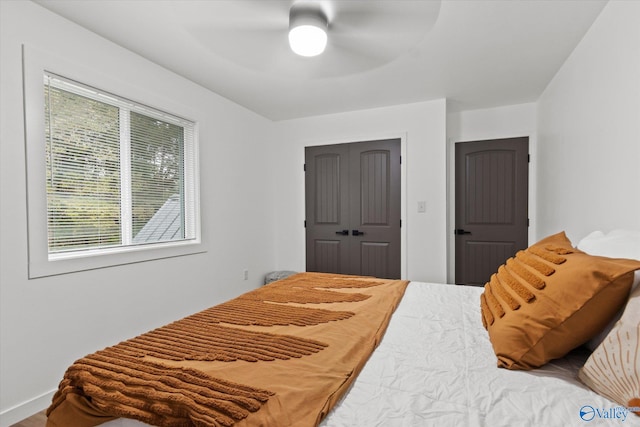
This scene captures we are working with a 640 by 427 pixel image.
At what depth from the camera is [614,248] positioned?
1.26m

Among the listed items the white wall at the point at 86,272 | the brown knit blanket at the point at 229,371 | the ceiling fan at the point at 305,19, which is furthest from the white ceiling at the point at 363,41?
the brown knit blanket at the point at 229,371

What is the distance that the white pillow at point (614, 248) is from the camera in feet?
3.06

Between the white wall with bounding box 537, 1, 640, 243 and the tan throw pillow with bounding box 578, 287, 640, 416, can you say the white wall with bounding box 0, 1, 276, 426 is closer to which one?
the tan throw pillow with bounding box 578, 287, 640, 416

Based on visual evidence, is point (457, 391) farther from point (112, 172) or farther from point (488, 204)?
point (488, 204)

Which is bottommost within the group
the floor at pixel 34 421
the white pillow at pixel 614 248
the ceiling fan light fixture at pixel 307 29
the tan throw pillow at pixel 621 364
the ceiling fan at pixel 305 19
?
the floor at pixel 34 421

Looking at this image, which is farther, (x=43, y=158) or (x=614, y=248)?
(x=43, y=158)

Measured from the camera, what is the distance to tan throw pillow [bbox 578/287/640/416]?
29.4 inches

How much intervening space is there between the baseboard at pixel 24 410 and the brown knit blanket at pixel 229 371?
1.26 m

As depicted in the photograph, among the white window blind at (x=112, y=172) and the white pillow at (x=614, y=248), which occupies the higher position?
the white window blind at (x=112, y=172)

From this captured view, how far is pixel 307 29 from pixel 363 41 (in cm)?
51

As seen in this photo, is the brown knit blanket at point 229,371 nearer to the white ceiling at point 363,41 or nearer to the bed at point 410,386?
the bed at point 410,386

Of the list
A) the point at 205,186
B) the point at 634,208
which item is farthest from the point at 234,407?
the point at 205,186

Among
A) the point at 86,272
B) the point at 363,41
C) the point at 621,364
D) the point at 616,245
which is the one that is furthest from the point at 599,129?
the point at 86,272

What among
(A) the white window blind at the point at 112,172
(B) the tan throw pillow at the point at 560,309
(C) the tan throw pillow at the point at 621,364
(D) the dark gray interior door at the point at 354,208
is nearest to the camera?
(C) the tan throw pillow at the point at 621,364
